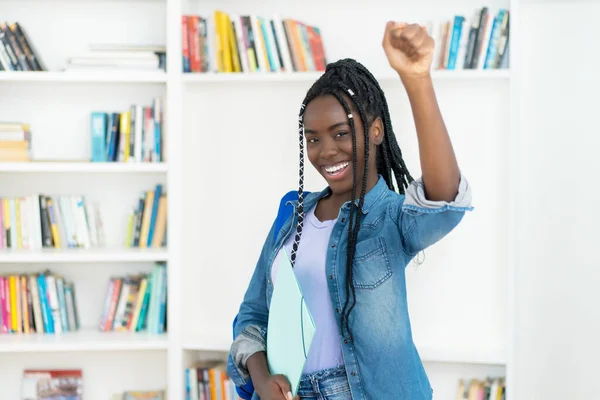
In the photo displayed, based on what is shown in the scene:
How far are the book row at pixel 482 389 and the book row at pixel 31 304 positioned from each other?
1.45 m

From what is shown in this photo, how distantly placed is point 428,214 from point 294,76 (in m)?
1.45

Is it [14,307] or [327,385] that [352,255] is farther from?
[14,307]

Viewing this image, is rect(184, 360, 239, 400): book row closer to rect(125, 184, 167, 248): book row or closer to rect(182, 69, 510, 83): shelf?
rect(125, 184, 167, 248): book row

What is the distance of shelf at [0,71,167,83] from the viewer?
9.12ft

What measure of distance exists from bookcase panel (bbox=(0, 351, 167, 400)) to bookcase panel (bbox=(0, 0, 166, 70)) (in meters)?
1.10

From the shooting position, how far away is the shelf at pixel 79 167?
9.10 ft

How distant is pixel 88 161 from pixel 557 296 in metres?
1.73

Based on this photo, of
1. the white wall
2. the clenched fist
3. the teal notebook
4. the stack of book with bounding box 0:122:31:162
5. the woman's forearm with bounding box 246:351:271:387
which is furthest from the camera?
the stack of book with bounding box 0:122:31:162

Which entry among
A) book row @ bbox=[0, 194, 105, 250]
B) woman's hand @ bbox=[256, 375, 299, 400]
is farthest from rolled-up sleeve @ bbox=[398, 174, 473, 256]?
book row @ bbox=[0, 194, 105, 250]

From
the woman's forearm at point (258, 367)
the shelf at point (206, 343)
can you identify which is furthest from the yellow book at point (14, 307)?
the woman's forearm at point (258, 367)

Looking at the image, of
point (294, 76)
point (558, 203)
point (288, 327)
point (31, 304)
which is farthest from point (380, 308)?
point (31, 304)

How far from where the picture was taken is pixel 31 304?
2916 millimetres

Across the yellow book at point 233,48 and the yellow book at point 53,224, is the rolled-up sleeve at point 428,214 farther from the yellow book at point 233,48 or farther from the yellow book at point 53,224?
the yellow book at point 53,224

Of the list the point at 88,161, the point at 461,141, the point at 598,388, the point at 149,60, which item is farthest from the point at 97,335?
the point at 598,388
